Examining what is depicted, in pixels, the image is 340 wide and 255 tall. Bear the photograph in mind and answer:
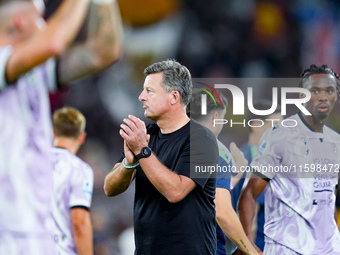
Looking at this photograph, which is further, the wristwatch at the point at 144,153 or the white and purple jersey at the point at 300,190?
the white and purple jersey at the point at 300,190

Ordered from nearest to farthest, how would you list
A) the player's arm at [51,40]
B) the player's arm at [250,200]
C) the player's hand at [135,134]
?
the player's arm at [51,40] → the player's hand at [135,134] → the player's arm at [250,200]

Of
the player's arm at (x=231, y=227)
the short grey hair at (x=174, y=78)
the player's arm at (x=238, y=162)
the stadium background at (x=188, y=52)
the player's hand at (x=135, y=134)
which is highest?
the stadium background at (x=188, y=52)

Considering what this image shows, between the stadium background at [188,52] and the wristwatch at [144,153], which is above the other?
the stadium background at [188,52]

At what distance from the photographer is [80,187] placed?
12.6 ft

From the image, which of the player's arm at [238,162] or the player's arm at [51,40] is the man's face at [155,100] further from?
the player's arm at [238,162]

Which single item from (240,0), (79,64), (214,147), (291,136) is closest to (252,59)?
(240,0)

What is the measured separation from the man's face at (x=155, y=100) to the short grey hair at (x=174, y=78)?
0.11ft

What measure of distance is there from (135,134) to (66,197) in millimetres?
1538

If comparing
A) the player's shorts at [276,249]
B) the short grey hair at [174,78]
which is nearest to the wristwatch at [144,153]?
the short grey hair at [174,78]

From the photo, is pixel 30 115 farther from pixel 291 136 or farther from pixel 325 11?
pixel 325 11

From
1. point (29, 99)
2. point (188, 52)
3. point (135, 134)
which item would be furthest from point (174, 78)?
point (188, 52)

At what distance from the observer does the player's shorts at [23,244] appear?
1.79 m

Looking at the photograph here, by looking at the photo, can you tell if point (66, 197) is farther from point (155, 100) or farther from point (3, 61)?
point (3, 61)

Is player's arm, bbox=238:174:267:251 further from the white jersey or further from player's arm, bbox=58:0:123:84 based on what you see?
player's arm, bbox=58:0:123:84
